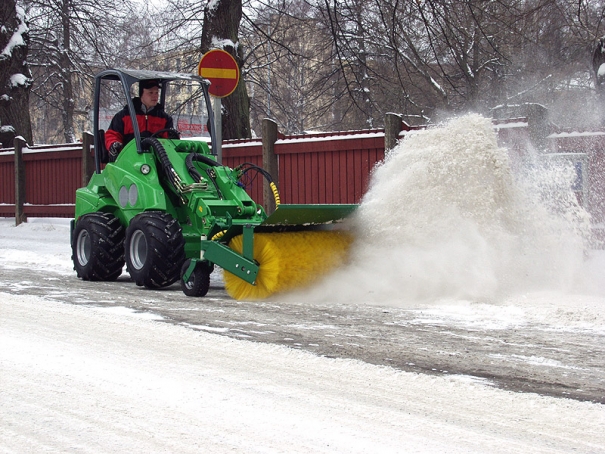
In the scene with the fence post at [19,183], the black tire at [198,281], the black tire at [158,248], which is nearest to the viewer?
the black tire at [198,281]

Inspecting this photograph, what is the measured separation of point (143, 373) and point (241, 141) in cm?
965

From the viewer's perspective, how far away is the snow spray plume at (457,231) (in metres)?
7.28

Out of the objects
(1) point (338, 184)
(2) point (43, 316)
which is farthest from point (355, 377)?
(1) point (338, 184)

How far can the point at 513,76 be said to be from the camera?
32062mm

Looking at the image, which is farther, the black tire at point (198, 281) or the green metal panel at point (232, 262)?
the black tire at point (198, 281)

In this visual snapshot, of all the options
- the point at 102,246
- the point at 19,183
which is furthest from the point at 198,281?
the point at 19,183

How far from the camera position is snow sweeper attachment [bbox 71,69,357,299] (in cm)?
748

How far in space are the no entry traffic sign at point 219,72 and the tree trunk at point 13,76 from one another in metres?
11.2

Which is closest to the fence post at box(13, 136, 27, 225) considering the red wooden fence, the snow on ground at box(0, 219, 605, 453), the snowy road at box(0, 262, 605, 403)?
the red wooden fence

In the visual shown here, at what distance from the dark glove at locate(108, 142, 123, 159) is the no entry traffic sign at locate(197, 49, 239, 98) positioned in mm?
1411

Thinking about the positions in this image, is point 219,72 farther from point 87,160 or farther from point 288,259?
point 87,160

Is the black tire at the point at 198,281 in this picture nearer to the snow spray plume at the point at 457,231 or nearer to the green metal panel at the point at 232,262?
the green metal panel at the point at 232,262

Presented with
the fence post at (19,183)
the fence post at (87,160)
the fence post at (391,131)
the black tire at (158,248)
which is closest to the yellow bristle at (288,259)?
the black tire at (158,248)

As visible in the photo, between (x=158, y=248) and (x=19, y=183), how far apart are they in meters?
10.9
